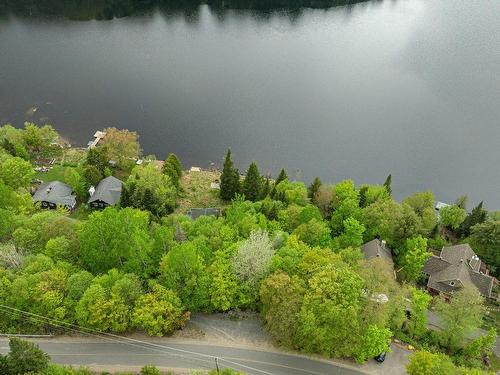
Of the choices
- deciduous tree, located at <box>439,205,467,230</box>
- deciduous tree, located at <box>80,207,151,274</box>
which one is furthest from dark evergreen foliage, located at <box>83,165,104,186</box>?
deciduous tree, located at <box>439,205,467,230</box>

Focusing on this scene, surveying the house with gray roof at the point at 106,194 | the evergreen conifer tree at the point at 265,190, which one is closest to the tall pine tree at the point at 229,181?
the evergreen conifer tree at the point at 265,190

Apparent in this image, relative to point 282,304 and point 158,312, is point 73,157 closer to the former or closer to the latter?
point 158,312

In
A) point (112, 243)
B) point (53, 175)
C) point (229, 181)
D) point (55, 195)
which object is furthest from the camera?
point (53, 175)

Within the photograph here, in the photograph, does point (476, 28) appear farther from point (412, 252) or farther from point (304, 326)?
point (304, 326)

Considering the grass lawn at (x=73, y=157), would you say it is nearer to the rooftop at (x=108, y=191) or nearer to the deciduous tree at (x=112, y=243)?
the rooftop at (x=108, y=191)

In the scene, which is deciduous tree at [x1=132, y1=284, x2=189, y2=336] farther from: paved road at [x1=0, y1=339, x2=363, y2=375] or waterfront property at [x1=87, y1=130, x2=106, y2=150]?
waterfront property at [x1=87, y1=130, x2=106, y2=150]

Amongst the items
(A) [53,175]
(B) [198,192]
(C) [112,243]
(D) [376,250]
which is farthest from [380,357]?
(A) [53,175]

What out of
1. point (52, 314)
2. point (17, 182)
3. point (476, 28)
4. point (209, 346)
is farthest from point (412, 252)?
point (476, 28)
